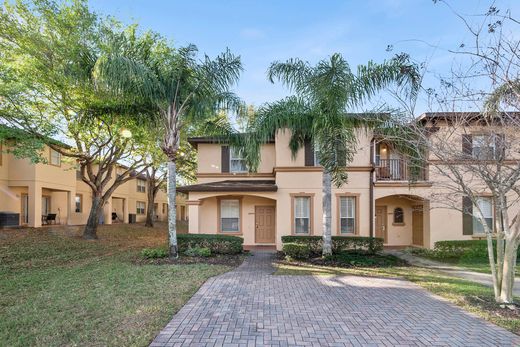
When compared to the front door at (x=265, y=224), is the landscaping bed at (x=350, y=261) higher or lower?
lower

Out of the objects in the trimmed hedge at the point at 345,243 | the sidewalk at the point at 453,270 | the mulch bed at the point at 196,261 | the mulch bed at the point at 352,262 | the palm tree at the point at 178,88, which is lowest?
the sidewalk at the point at 453,270

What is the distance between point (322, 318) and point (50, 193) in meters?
26.2

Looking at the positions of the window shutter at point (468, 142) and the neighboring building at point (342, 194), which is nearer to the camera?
the window shutter at point (468, 142)

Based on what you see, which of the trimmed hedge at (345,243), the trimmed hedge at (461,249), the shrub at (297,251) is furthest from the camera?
the trimmed hedge at (461,249)

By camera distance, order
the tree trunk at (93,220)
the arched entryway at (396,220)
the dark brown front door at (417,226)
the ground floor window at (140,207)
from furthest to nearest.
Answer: the ground floor window at (140,207), the tree trunk at (93,220), the arched entryway at (396,220), the dark brown front door at (417,226)

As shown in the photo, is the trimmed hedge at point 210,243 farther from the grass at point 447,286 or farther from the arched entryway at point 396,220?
Result: the arched entryway at point 396,220

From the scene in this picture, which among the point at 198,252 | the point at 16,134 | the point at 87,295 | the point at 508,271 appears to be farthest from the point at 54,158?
the point at 508,271

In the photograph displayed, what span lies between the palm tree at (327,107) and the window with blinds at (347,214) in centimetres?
296

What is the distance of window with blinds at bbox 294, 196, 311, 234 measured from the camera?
48.4ft

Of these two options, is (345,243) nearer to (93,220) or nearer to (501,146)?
(501,146)

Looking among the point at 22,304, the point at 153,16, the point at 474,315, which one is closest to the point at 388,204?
the point at 474,315

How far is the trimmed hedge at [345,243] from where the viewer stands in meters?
13.2

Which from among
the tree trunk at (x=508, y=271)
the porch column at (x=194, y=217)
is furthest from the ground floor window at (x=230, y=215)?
the tree trunk at (x=508, y=271)

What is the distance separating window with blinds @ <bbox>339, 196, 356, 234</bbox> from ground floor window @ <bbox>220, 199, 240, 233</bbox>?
17.4 ft
